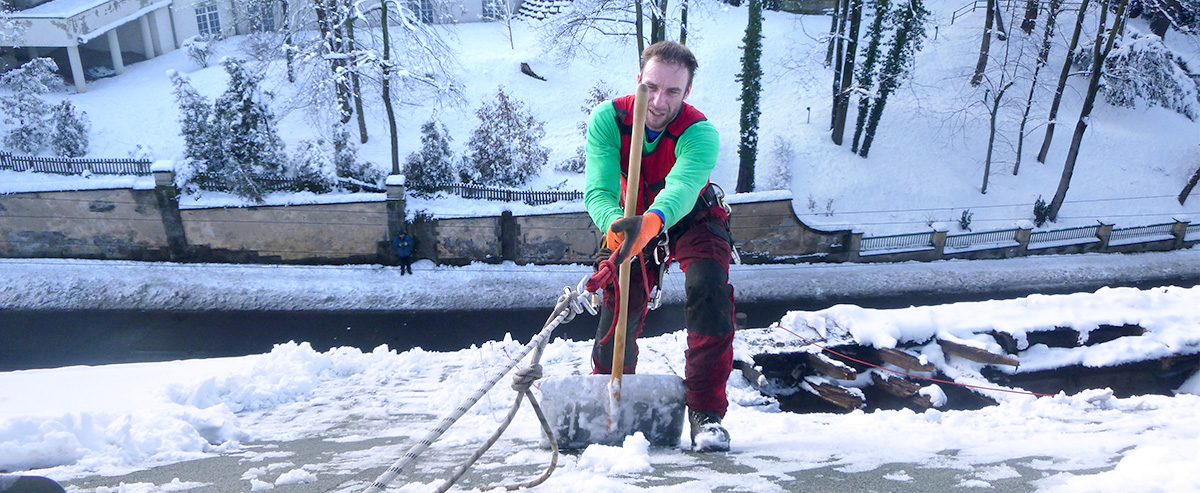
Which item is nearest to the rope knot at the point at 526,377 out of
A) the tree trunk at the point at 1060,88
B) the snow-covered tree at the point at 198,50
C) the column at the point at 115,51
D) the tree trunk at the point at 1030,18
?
the tree trunk at the point at 1060,88

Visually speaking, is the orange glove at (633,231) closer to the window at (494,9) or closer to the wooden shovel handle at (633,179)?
the wooden shovel handle at (633,179)

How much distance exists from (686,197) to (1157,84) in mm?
25955

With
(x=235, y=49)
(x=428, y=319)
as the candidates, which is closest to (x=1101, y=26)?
(x=428, y=319)

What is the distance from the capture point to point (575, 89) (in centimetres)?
2220

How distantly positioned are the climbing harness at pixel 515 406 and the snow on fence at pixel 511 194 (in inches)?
491

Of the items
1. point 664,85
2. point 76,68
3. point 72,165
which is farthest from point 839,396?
point 76,68

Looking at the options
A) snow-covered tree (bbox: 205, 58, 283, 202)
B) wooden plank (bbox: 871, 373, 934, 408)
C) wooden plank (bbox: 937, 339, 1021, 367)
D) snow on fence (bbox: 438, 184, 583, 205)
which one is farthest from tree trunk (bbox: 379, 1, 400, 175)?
wooden plank (bbox: 937, 339, 1021, 367)

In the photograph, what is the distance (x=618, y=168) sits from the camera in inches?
159

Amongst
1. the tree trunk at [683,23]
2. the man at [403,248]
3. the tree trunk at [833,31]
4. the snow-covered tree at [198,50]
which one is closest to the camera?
the man at [403,248]

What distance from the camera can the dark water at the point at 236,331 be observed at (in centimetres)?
1150

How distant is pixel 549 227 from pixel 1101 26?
47.4 feet

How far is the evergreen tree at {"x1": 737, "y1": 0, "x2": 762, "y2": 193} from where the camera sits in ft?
55.9

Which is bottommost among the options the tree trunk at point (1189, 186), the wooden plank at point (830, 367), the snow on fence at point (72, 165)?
the tree trunk at point (1189, 186)

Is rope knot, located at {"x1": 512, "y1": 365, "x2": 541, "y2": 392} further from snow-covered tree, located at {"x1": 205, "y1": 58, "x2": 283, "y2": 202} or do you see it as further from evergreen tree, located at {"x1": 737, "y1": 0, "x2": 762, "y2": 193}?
evergreen tree, located at {"x1": 737, "y1": 0, "x2": 762, "y2": 193}
